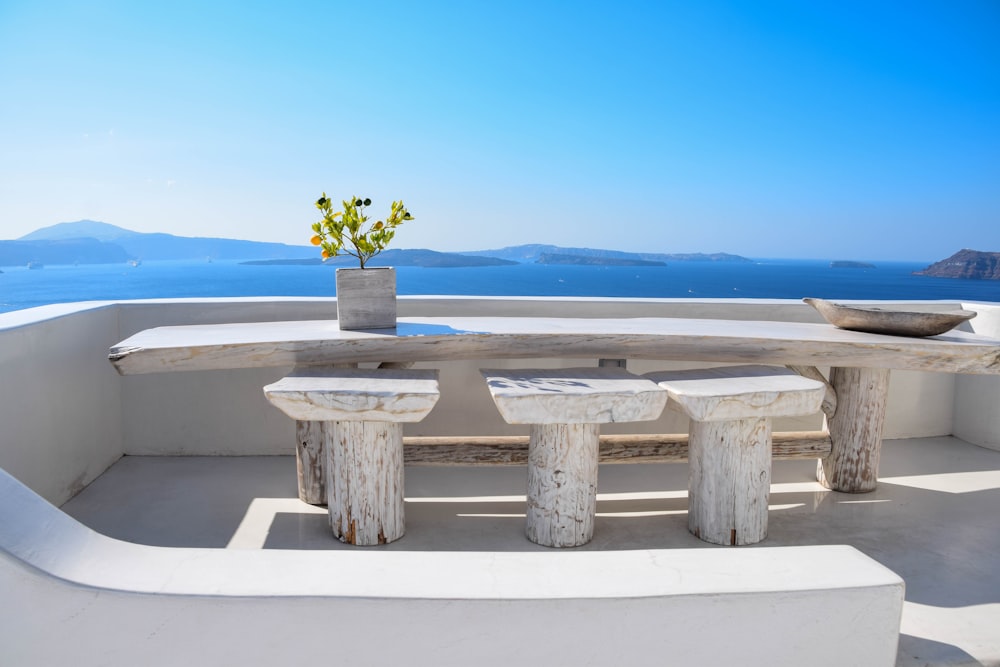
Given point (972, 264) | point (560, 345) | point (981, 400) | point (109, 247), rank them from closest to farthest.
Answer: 1. point (560, 345)
2. point (981, 400)
3. point (972, 264)
4. point (109, 247)

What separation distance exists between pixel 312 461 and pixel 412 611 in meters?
1.57

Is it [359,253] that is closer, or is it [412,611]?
[412,611]

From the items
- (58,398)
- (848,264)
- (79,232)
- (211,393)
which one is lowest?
(848,264)

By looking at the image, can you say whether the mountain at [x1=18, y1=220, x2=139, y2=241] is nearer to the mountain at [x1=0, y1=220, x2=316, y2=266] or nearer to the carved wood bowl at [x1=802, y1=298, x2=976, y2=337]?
the mountain at [x1=0, y1=220, x2=316, y2=266]

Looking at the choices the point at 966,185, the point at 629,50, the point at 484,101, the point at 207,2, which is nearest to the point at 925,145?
the point at 966,185

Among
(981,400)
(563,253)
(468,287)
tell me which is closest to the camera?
(981,400)

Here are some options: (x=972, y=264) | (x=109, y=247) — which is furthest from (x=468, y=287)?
(x=972, y=264)

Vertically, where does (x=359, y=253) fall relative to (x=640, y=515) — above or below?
above

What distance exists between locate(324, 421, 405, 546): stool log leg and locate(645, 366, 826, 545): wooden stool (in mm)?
931

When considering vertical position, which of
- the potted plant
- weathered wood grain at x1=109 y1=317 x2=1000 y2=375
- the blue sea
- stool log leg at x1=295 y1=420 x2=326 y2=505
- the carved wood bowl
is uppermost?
the potted plant

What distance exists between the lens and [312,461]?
245 centimetres

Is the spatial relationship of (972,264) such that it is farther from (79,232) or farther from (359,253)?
(79,232)

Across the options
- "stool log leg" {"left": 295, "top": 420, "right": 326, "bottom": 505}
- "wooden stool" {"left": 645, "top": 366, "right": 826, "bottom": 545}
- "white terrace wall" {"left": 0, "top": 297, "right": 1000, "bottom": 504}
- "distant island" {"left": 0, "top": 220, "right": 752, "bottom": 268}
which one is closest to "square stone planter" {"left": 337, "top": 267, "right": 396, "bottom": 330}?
"stool log leg" {"left": 295, "top": 420, "right": 326, "bottom": 505}

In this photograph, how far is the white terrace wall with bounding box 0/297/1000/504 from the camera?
7.84 feet
